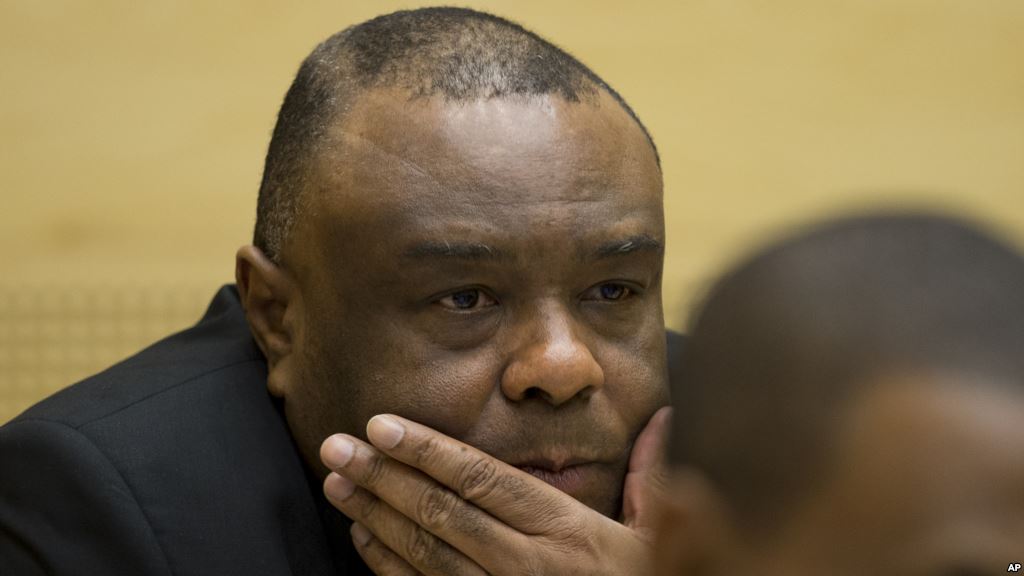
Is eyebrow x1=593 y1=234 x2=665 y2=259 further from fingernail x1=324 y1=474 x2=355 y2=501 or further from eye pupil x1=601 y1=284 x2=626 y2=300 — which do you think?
fingernail x1=324 y1=474 x2=355 y2=501

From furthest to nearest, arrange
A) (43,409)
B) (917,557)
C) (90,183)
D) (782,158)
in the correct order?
(782,158) < (90,183) < (43,409) < (917,557)

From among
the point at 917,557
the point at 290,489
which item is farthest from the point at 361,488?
the point at 917,557

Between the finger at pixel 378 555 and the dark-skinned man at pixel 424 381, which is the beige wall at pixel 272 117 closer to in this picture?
the dark-skinned man at pixel 424 381

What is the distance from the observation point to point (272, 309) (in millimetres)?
2588

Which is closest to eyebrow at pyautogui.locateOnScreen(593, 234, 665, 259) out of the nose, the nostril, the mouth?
the nose

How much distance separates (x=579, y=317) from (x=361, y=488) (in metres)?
0.48

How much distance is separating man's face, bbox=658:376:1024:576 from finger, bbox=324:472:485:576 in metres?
1.17

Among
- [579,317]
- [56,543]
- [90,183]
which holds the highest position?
[579,317]

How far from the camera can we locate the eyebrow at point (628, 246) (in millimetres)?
2305

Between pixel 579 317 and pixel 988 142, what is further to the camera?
pixel 988 142

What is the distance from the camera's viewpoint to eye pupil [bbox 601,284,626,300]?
2369mm

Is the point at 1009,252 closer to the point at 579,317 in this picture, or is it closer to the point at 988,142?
the point at 579,317

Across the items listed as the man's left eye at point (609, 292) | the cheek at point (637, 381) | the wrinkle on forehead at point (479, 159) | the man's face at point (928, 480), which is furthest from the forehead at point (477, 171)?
the man's face at point (928, 480)

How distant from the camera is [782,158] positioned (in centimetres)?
520
